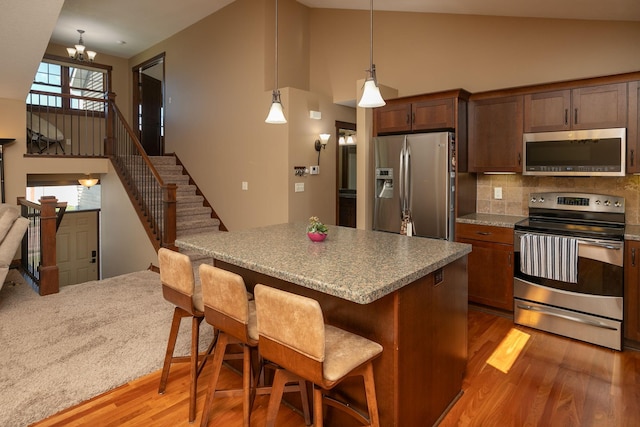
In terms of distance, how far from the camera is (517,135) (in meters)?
3.85

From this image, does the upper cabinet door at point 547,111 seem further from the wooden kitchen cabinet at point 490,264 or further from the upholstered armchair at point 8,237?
the upholstered armchair at point 8,237

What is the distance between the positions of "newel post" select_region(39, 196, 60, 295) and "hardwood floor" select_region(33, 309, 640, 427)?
239 centimetres

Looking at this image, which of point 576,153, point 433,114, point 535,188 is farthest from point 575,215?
point 433,114

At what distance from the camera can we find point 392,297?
1793 mm

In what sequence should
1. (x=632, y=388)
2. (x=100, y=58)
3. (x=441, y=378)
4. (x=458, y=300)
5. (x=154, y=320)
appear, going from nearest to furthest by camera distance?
(x=441, y=378)
(x=458, y=300)
(x=632, y=388)
(x=154, y=320)
(x=100, y=58)

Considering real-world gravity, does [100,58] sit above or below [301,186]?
above

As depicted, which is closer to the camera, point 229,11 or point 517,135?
point 517,135

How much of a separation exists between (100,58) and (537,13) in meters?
8.33

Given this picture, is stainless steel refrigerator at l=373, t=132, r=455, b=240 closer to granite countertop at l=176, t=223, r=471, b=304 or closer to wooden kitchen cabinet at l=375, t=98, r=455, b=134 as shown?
wooden kitchen cabinet at l=375, t=98, r=455, b=134

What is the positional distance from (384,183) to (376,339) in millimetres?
2825

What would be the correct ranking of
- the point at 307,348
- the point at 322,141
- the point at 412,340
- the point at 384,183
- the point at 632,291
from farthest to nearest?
the point at 322,141 < the point at 384,183 < the point at 632,291 < the point at 412,340 < the point at 307,348

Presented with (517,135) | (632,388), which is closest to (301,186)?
(517,135)

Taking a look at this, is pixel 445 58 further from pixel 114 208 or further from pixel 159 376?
pixel 114 208

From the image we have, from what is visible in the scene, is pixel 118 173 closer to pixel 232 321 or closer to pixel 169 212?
pixel 169 212
